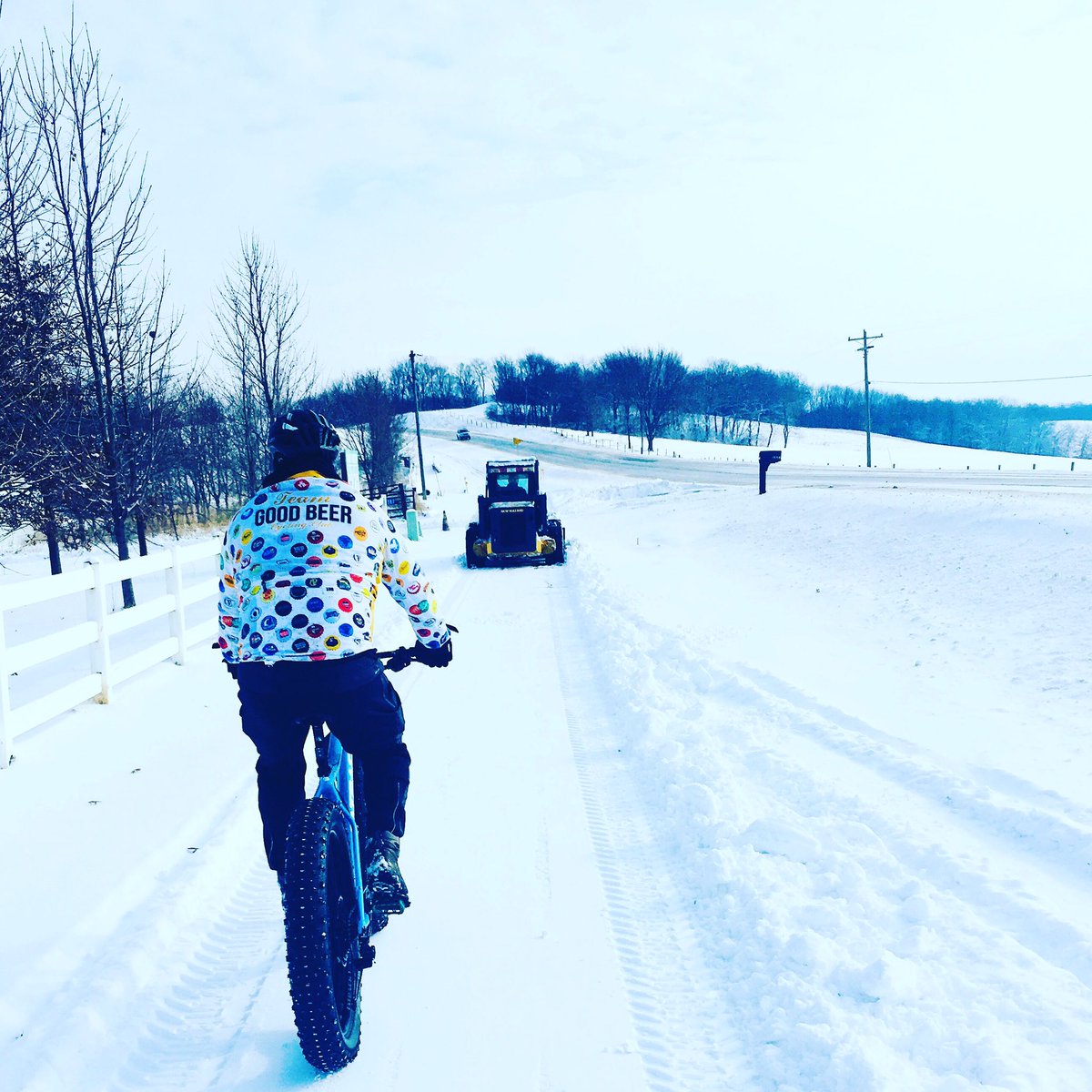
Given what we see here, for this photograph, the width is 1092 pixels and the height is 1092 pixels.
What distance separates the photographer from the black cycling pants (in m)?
2.65

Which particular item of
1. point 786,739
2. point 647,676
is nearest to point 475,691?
point 647,676

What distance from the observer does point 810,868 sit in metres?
3.96

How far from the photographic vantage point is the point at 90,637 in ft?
22.1

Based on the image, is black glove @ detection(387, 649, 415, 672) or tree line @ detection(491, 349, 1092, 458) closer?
black glove @ detection(387, 649, 415, 672)

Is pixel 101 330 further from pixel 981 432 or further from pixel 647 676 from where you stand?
pixel 981 432

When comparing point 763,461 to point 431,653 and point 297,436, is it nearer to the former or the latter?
point 431,653

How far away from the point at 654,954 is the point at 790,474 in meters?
38.0

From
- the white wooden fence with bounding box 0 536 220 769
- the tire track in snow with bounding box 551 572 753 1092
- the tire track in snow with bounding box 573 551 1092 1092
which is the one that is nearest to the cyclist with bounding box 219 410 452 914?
the tire track in snow with bounding box 551 572 753 1092

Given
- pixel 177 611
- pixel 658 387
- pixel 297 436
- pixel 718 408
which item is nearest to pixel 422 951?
pixel 297 436

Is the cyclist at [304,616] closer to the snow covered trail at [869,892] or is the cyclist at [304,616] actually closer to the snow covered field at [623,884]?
the snow covered field at [623,884]

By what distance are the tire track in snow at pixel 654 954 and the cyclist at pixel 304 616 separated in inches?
44.1

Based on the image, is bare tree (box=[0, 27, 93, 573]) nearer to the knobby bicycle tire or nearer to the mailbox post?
the knobby bicycle tire

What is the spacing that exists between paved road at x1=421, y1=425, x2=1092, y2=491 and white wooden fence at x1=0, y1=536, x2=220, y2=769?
73.7ft

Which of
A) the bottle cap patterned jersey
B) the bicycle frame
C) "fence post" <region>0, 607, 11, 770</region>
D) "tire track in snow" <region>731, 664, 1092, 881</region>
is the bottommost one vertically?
"tire track in snow" <region>731, 664, 1092, 881</region>
